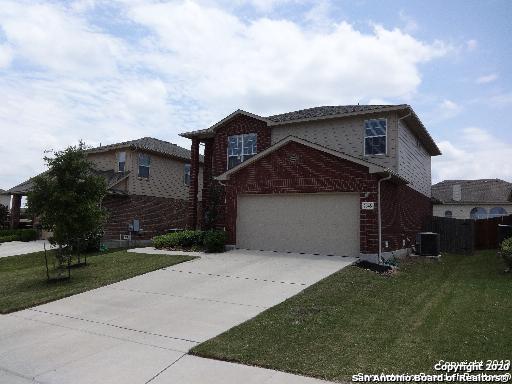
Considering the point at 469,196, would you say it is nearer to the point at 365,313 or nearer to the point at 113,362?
the point at 365,313

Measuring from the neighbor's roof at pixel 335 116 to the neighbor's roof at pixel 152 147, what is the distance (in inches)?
139

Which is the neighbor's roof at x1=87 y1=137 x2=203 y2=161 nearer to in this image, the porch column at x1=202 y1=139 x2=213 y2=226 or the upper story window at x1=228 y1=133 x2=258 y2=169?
the porch column at x1=202 y1=139 x2=213 y2=226

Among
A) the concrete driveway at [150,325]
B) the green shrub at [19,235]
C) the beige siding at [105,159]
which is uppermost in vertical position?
the beige siding at [105,159]

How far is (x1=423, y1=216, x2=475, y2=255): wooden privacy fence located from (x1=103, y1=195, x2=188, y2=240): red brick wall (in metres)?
16.5

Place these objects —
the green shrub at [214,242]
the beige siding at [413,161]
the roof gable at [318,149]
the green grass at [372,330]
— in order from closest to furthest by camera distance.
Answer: the green grass at [372,330]
the roof gable at [318,149]
the green shrub at [214,242]
the beige siding at [413,161]

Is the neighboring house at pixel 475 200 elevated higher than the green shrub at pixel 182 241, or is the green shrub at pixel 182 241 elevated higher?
the neighboring house at pixel 475 200

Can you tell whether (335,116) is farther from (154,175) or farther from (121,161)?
(121,161)

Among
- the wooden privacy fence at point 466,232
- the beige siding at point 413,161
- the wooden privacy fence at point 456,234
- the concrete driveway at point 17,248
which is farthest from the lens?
the wooden privacy fence at point 466,232

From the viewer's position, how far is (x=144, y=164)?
2588cm

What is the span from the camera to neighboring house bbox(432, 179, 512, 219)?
4106cm

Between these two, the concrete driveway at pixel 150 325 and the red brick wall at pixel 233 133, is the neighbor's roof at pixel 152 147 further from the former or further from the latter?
the concrete driveway at pixel 150 325

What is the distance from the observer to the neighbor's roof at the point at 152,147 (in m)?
25.0

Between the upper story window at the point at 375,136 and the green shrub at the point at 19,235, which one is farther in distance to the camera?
the green shrub at the point at 19,235

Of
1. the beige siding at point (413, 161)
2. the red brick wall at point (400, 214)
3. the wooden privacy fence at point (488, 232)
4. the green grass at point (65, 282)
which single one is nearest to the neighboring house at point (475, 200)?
the beige siding at point (413, 161)
